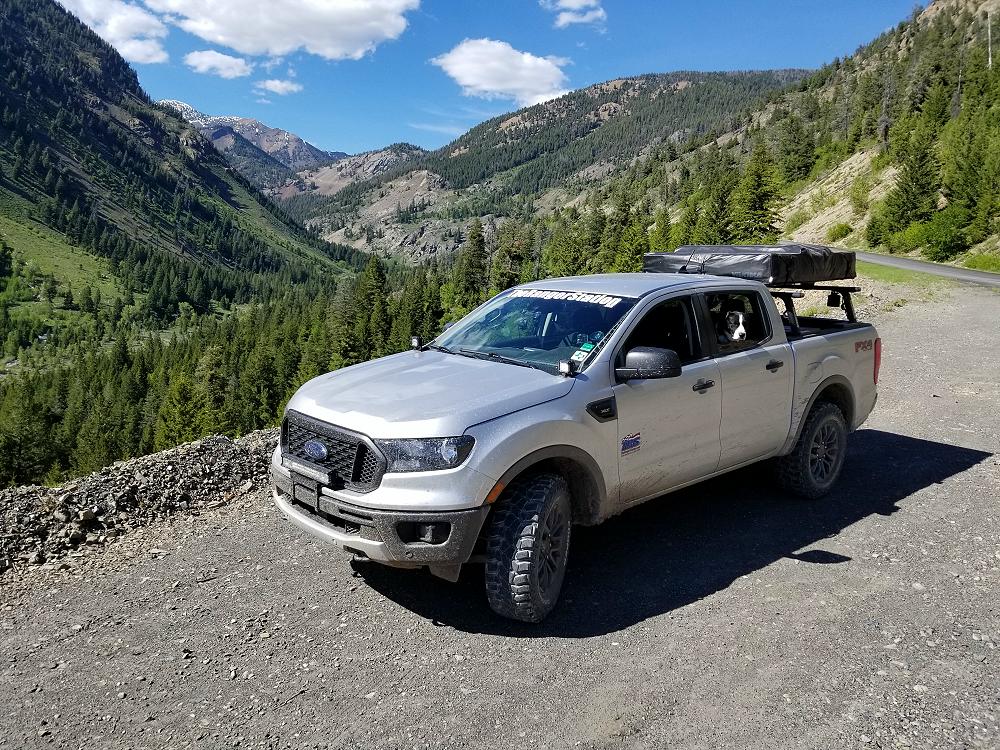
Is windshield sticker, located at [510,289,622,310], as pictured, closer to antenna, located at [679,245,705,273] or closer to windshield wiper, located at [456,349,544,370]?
windshield wiper, located at [456,349,544,370]

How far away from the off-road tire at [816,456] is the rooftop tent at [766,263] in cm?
142

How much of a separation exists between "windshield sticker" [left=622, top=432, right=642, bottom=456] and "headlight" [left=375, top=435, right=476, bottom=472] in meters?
1.40

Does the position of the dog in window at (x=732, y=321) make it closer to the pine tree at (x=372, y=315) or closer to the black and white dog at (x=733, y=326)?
the black and white dog at (x=733, y=326)

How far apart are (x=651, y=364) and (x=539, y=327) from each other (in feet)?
3.86

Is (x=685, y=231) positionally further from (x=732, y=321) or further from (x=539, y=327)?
(x=539, y=327)

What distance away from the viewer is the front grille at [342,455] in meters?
4.33

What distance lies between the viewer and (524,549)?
14.6 feet

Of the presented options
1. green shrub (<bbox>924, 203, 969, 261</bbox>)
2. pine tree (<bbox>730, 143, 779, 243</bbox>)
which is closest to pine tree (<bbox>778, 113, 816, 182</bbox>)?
pine tree (<bbox>730, 143, 779, 243</bbox>)

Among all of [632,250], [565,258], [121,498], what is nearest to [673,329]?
[121,498]

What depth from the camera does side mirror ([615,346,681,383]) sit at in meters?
4.87

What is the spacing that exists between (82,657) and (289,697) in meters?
1.46

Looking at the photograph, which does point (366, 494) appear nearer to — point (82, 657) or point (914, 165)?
point (82, 657)

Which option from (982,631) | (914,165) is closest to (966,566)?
(982,631)

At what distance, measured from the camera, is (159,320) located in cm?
19500
